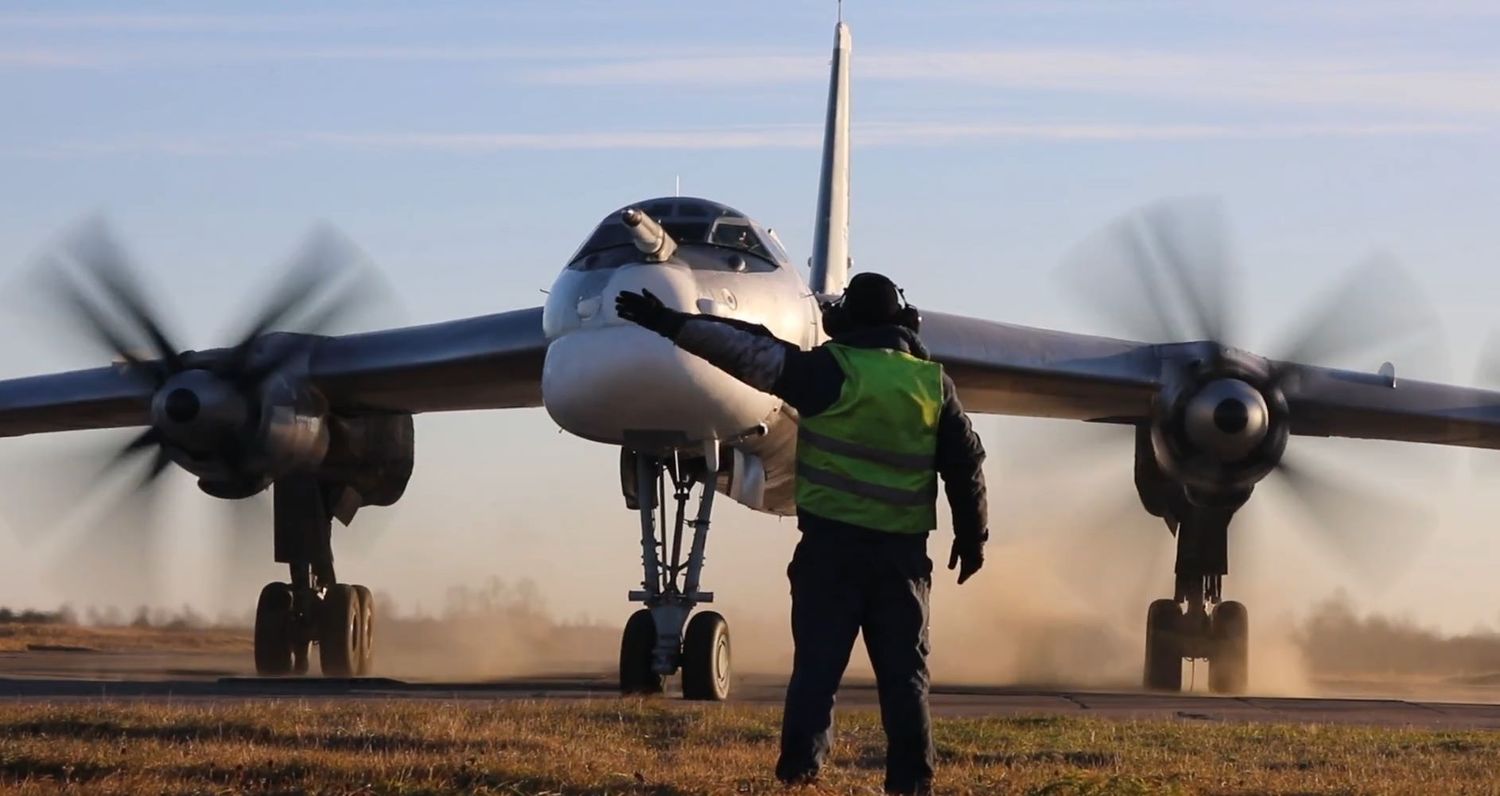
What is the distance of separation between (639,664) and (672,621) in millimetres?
395

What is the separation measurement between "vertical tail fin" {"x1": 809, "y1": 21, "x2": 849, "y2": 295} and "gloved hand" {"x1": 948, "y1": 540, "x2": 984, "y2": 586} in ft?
47.2

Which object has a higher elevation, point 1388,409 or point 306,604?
point 1388,409

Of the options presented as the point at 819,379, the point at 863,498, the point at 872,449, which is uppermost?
the point at 819,379

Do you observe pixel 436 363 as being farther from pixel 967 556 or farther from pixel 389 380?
pixel 967 556

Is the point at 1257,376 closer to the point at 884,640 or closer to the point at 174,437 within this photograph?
the point at 174,437

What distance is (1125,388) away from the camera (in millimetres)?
Result: 21656

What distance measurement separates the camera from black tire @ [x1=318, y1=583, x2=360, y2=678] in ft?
76.3

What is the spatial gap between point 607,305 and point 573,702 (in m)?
3.04

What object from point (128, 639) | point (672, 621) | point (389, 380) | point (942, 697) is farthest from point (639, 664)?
point (128, 639)

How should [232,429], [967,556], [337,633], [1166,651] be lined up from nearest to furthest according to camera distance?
[967,556], [232,429], [337,633], [1166,651]

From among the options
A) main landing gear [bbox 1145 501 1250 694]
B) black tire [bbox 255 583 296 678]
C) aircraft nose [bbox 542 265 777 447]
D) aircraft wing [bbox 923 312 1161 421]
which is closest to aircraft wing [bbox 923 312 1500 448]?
aircraft wing [bbox 923 312 1161 421]

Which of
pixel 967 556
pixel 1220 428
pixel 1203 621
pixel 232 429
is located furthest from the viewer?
pixel 1203 621

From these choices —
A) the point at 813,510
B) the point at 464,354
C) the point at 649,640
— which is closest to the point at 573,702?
the point at 649,640

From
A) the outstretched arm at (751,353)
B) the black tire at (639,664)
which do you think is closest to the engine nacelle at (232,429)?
the black tire at (639,664)
